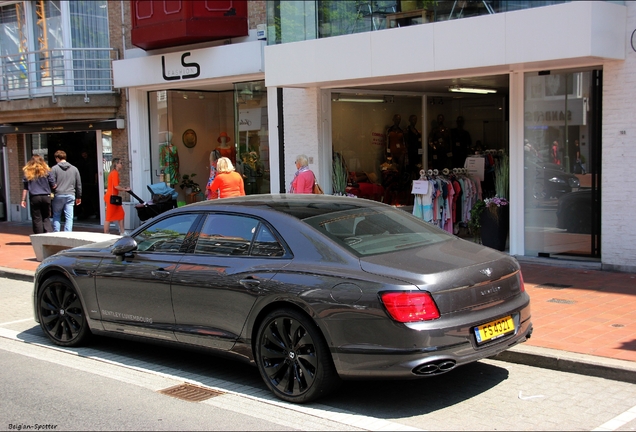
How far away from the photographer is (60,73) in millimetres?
18797

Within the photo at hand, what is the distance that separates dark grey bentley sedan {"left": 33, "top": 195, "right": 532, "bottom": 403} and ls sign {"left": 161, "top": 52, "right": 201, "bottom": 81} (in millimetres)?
9419

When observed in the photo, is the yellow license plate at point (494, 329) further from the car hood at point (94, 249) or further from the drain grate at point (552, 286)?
the drain grate at point (552, 286)

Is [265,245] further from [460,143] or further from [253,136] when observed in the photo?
[460,143]

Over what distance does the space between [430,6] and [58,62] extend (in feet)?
34.1

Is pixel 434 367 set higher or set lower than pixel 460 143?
lower

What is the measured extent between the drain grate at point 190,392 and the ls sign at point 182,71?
1085 cm

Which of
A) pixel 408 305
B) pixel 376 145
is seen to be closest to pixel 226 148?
pixel 376 145

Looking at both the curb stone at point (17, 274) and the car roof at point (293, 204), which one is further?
the curb stone at point (17, 274)

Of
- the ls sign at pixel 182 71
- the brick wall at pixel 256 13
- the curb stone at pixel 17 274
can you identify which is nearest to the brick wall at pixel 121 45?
the ls sign at pixel 182 71

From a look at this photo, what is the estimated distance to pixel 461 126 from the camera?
16.6m

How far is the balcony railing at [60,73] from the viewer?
18250 millimetres

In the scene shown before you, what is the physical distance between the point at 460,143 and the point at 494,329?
37.2ft

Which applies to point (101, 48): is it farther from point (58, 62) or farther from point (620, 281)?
point (620, 281)

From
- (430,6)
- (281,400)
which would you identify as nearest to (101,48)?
(430,6)
